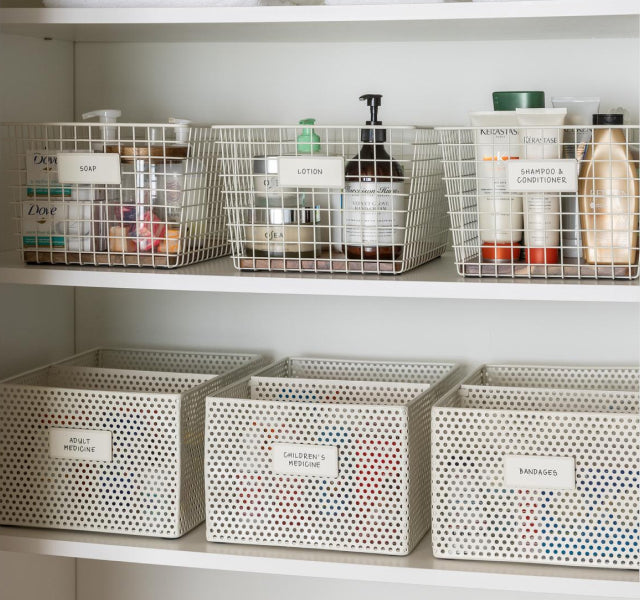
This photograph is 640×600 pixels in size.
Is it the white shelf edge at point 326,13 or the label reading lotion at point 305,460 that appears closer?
the white shelf edge at point 326,13

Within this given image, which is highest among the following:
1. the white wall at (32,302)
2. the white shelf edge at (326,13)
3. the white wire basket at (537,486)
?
the white shelf edge at (326,13)

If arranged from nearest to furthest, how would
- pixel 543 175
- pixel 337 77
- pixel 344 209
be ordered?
pixel 543 175, pixel 344 209, pixel 337 77

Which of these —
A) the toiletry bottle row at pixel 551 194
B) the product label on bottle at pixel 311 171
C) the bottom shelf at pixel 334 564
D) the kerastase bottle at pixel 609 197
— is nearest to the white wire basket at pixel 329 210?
the product label on bottle at pixel 311 171

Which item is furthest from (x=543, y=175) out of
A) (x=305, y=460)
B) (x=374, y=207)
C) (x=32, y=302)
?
(x=32, y=302)

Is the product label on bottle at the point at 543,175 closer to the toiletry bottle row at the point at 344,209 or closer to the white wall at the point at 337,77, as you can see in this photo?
the toiletry bottle row at the point at 344,209

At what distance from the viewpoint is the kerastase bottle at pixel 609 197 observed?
128cm

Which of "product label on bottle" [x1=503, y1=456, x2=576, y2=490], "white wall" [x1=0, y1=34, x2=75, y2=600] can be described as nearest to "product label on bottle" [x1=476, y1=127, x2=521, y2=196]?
"product label on bottle" [x1=503, y1=456, x2=576, y2=490]

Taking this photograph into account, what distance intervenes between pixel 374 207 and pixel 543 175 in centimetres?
22

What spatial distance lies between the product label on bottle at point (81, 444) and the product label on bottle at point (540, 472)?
0.53 meters

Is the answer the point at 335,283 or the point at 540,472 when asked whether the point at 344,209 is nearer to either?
the point at 335,283

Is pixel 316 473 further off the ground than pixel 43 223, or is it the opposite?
pixel 43 223

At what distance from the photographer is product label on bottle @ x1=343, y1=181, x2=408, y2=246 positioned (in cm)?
136

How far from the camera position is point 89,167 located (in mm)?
1414

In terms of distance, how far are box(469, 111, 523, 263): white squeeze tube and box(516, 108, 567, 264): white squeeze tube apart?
0.02 m
